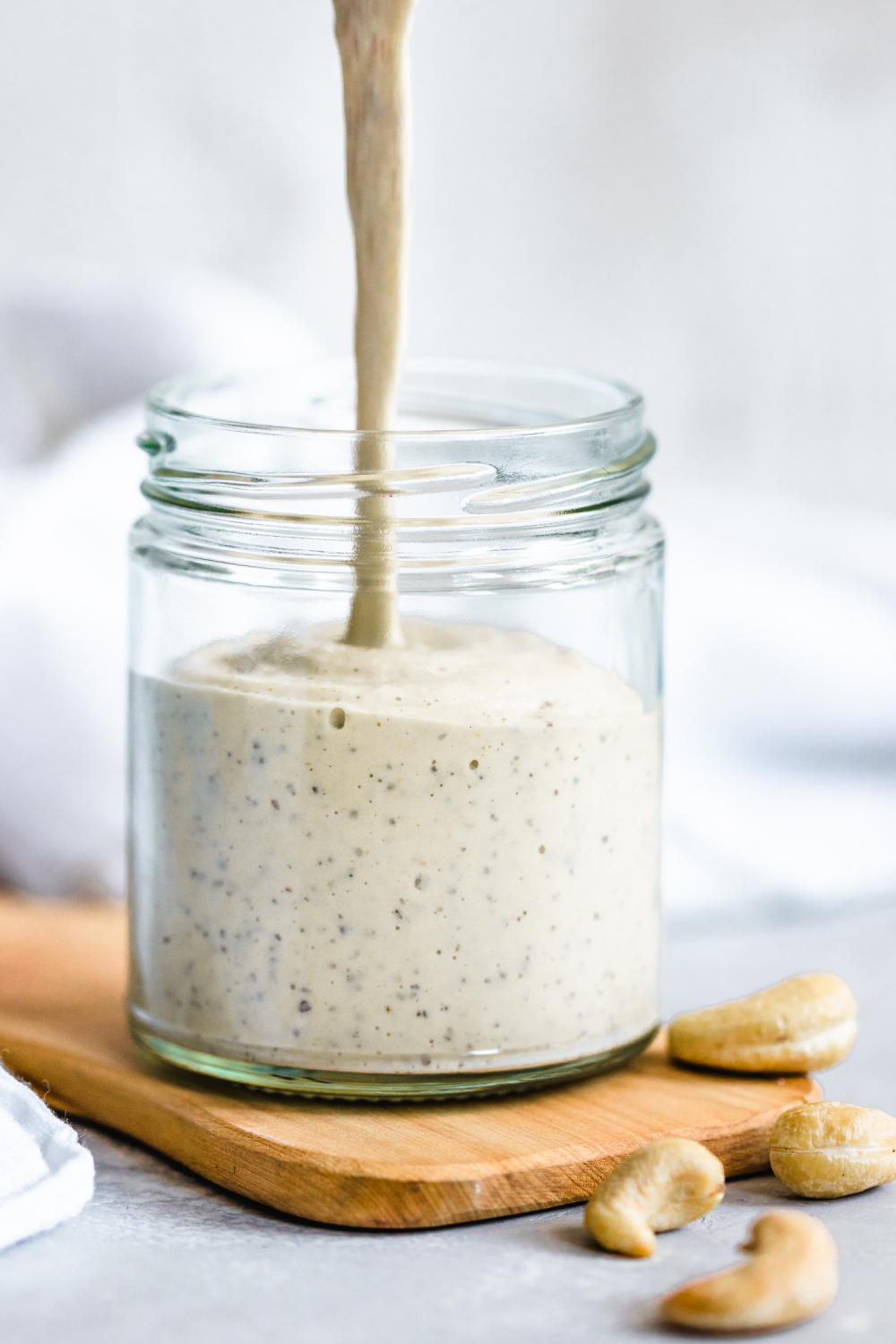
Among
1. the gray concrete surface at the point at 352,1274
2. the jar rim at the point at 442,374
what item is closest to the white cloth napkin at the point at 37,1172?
the gray concrete surface at the point at 352,1274

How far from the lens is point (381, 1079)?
0.74 metres

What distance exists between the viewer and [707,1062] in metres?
0.81

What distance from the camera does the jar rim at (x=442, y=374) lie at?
77 cm

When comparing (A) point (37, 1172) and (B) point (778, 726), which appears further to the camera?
(B) point (778, 726)

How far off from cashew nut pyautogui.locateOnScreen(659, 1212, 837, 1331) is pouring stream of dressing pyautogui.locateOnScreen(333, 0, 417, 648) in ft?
0.97

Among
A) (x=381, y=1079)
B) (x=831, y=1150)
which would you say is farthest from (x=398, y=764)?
(x=831, y=1150)

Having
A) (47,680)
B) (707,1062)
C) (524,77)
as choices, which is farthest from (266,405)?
(524,77)

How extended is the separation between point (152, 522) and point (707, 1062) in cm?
37

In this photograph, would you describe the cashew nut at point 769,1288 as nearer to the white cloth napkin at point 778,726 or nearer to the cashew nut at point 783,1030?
the cashew nut at point 783,1030

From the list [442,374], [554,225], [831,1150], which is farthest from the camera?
[554,225]

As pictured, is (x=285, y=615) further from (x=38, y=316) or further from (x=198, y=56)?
(x=198, y=56)

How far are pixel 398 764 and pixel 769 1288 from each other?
25 centimetres

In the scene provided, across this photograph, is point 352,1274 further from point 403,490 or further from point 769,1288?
point 403,490

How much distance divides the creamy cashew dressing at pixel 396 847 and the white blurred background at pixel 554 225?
559 millimetres
